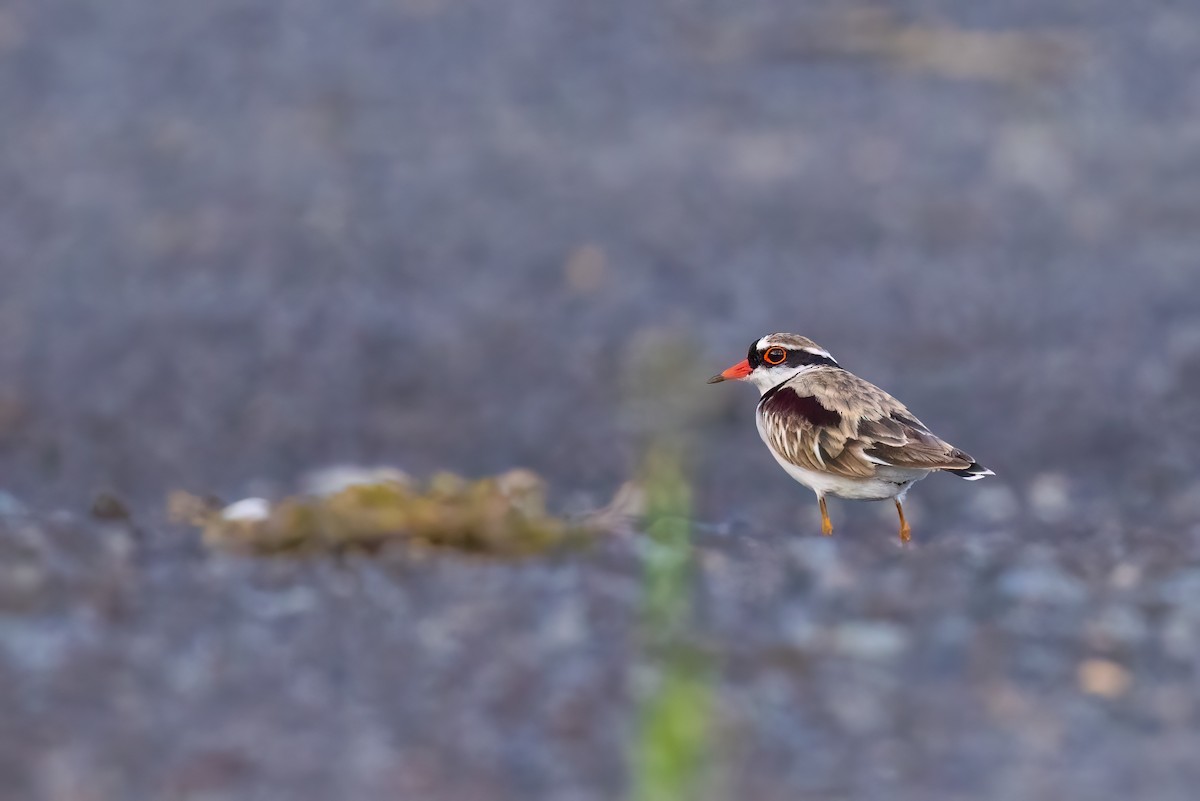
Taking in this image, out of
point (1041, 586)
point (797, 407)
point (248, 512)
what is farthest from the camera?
point (797, 407)

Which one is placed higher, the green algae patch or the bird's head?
the bird's head

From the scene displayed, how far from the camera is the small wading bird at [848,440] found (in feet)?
20.6

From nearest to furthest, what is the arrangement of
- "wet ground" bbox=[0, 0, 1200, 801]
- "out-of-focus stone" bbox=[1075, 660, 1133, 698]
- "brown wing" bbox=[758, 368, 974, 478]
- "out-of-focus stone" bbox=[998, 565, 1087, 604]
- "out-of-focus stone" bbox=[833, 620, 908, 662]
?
"wet ground" bbox=[0, 0, 1200, 801]
"out-of-focus stone" bbox=[1075, 660, 1133, 698]
"out-of-focus stone" bbox=[833, 620, 908, 662]
"out-of-focus stone" bbox=[998, 565, 1087, 604]
"brown wing" bbox=[758, 368, 974, 478]

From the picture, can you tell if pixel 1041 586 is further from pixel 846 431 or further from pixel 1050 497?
pixel 1050 497

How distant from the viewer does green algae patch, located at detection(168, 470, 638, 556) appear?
604cm

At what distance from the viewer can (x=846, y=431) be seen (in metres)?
6.44

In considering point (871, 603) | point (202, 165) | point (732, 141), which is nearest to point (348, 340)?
point (202, 165)

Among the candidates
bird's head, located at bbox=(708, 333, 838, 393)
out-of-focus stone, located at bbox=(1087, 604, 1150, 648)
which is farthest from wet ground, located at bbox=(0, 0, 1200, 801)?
bird's head, located at bbox=(708, 333, 838, 393)

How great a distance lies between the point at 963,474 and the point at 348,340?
182 inches

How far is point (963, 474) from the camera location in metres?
6.34

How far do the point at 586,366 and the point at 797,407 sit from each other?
3278mm

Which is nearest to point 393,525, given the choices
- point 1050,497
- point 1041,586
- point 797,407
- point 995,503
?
point 797,407

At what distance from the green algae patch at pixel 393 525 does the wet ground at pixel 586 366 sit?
211mm

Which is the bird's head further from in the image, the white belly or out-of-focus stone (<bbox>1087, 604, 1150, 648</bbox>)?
out-of-focus stone (<bbox>1087, 604, 1150, 648</bbox>)
